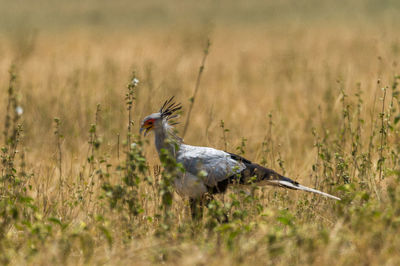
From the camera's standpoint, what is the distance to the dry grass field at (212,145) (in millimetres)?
3049

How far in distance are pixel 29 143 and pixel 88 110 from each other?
1.05 meters

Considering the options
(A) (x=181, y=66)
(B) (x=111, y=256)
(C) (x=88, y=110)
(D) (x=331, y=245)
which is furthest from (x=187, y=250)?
(A) (x=181, y=66)

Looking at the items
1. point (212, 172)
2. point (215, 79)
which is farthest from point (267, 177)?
point (215, 79)

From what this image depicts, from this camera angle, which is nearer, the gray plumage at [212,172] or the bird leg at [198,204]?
the bird leg at [198,204]

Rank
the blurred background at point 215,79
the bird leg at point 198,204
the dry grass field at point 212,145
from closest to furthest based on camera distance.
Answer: the dry grass field at point 212,145 → the bird leg at point 198,204 → the blurred background at point 215,79

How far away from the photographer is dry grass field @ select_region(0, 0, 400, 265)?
120 inches

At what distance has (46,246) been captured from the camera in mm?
3033

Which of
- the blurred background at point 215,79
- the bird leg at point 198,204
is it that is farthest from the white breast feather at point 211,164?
the blurred background at point 215,79

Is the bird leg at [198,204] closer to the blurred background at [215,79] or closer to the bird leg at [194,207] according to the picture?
the bird leg at [194,207]

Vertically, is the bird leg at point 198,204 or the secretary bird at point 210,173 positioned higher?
the secretary bird at point 210,173

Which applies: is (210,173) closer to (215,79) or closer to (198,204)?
(198,204)

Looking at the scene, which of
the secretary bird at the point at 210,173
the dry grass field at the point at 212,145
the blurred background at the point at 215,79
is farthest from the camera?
the blurred background at the point at 215,79

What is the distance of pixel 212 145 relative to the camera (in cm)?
493

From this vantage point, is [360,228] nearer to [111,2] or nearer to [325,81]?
[325,81]
